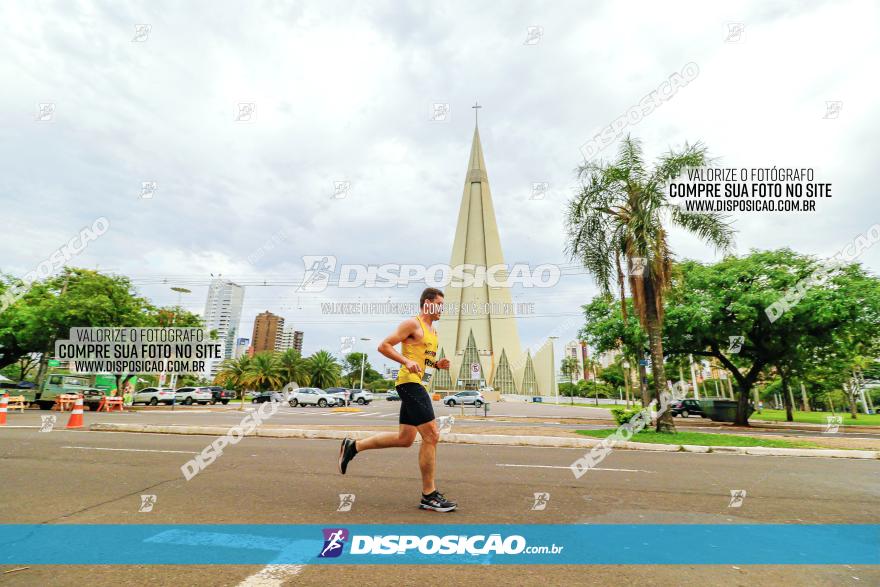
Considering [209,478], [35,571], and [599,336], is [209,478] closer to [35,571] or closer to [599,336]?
[35,571]

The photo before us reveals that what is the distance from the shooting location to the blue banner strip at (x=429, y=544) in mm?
2850

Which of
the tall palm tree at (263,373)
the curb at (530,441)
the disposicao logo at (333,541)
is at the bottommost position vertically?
the curb at (530,441)

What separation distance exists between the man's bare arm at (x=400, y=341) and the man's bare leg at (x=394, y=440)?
1.91ft

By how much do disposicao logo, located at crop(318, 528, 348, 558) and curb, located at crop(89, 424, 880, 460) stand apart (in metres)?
6.42

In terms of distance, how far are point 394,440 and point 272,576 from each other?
1768mm

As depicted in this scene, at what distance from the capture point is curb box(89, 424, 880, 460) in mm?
9508

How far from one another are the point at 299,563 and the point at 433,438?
1596 mm

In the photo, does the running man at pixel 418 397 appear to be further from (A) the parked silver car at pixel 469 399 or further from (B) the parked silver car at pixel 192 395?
(B) the parked silver car at pixel 192 395

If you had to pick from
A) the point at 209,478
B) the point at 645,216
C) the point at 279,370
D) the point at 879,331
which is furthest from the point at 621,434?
the point at 279,370

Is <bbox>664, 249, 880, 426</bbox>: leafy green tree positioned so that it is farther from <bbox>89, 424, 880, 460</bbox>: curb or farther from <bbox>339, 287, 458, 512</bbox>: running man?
<bbox>339, 287, 458, 512</bbox>: running man

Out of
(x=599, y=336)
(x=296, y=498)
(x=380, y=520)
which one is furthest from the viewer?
(x=599, y=336)

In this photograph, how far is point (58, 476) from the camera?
536 centimetres

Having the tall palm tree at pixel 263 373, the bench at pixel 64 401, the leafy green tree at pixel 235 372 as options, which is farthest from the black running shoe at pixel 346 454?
the leafy green tree at pixel 235 372

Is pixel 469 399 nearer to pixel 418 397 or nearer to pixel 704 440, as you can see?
pixel 704 440
